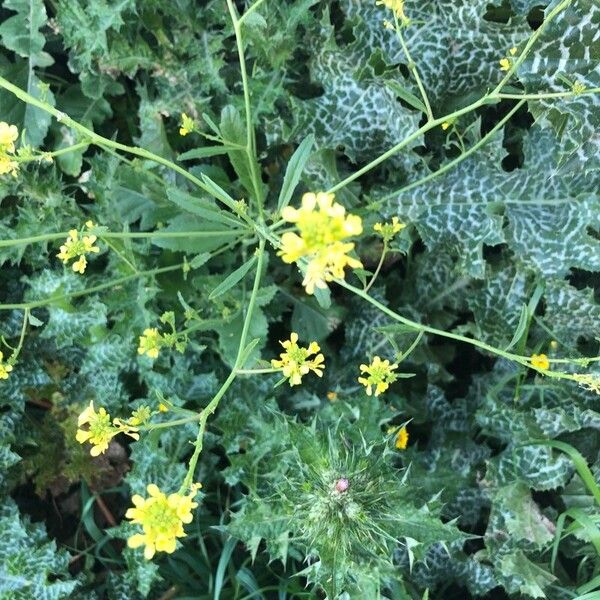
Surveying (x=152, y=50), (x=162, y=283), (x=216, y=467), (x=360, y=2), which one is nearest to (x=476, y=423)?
(x=216, y=467)

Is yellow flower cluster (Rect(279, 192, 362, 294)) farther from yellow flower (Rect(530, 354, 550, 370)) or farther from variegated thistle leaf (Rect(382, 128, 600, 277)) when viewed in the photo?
variegated thistle leaf (Rect(382, 128, 600, 277))

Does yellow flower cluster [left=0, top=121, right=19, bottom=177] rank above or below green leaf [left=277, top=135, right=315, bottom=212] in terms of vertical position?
above

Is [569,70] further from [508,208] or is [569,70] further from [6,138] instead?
[6,138]

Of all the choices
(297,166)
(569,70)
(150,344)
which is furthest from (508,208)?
(150,344)

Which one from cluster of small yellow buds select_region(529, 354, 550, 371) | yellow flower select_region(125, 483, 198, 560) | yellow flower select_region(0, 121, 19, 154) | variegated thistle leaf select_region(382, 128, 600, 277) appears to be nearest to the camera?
yellow flower select_region(125, 483, 198, 560)

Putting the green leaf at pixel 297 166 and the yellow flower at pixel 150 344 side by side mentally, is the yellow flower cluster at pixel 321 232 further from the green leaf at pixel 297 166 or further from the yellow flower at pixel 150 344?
the yellow flower at pixel 150 344

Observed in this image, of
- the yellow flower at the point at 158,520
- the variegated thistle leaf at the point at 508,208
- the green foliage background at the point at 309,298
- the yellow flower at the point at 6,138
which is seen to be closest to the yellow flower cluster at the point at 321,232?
the yellow flower at the point at 158,520

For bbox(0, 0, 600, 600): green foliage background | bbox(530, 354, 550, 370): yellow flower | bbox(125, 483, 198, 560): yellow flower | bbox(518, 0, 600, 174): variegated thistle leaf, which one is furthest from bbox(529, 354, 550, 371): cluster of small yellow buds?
bbox(125, 483, 198, 560): yellow flower

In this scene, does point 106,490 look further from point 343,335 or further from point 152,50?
point 152,50
